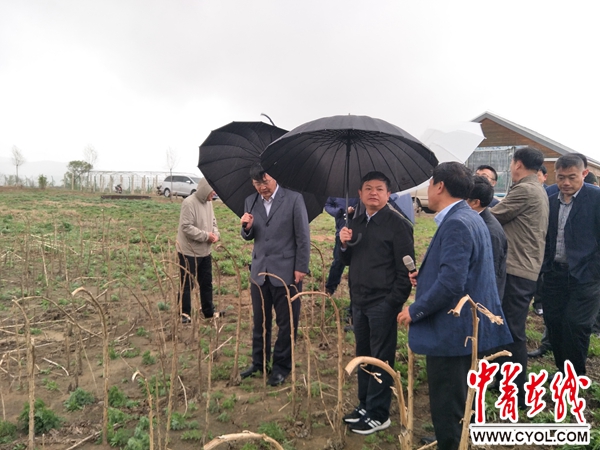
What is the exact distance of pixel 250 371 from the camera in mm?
3451

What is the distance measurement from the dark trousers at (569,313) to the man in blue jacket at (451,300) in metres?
1.54

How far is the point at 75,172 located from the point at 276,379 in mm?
40225

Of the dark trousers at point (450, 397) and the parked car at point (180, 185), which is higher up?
the parked car at point (180, 185)

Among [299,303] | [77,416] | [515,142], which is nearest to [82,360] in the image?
[77,416]

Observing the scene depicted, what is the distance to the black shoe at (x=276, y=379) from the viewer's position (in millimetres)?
3287

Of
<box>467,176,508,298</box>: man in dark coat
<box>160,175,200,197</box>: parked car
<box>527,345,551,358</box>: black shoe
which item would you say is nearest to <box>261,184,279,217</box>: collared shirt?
<box>467,176,508,298</box>: man in dark coat

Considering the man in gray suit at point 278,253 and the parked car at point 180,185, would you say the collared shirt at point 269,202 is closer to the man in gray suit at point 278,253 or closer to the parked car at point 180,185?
the man in gray suit at point 278,253

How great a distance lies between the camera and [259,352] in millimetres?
3490

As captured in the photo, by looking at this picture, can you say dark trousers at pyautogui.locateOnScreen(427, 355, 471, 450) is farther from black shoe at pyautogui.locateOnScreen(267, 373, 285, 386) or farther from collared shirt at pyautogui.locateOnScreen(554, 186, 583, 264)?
collared shirt at pyautogui.locateOnScreen(554, 186, 583, 264)

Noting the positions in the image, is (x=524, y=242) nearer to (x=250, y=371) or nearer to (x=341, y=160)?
(x=341, y=160)

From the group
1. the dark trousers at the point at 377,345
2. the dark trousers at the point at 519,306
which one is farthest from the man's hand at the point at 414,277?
the dark trousers at the point at 519,306

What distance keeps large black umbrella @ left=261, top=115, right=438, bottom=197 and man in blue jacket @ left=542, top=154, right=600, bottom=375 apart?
57.7 inches

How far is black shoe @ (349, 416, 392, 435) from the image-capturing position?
2615 millimetres

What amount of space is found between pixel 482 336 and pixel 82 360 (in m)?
3.52
